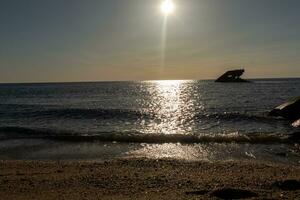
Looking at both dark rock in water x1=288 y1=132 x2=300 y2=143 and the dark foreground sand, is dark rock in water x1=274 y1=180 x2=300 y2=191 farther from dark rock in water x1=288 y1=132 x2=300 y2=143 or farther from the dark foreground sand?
dark rock in water x1=288 y1=132 x2=300 y2=143

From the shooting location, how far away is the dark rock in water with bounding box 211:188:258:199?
9953 mm

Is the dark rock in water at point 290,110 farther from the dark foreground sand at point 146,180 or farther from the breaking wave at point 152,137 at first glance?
the dark foreground sand at point 146,180

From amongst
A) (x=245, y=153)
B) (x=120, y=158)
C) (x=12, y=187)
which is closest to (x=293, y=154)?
(x=245, y=153)

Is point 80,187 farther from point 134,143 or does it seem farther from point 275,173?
point 134,143

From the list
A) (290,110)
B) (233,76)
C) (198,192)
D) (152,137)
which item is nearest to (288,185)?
(198,192)

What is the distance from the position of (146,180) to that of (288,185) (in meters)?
4.50

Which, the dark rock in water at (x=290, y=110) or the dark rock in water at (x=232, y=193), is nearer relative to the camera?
the dark rock in water at (x=232, y=193)

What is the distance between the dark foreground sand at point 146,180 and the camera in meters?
10.4

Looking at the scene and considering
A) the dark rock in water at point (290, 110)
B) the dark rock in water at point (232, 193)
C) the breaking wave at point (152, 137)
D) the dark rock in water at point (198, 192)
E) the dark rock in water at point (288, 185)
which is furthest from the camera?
the dark rock in water at point (290, 110)

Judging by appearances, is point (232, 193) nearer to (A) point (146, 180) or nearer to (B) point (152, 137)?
(A) point (146, 180)

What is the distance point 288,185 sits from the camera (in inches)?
434

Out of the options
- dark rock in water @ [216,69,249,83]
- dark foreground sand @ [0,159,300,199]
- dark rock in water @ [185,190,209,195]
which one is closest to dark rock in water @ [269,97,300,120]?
dark foreground sand @ [0,159,300,199]

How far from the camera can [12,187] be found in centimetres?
1136

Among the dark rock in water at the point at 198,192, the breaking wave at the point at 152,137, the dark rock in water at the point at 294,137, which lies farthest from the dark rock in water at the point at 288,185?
the dark rock in water at the point at 294,137
